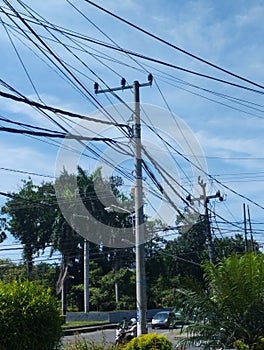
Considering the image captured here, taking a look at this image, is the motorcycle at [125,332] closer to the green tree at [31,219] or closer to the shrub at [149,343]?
the shrub at [149,343]

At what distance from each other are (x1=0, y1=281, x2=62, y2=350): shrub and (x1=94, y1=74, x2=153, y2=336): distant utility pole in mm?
4585

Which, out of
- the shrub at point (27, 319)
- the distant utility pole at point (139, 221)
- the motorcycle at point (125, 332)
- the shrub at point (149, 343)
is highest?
the distant utility pole at point (139, 221)

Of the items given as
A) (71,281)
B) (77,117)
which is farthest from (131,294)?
(77,117)

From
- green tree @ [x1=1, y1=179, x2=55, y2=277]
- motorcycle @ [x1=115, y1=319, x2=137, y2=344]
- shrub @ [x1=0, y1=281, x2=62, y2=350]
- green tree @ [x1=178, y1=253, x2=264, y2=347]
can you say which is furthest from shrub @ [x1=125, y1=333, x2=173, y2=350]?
green tree @ [x1=1, y1=179, x2=55, y2=277]

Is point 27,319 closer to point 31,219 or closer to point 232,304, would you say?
point 232,304

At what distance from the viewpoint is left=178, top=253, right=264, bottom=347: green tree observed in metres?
12.0

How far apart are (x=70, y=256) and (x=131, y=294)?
683 cm

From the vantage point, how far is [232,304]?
39.7ft

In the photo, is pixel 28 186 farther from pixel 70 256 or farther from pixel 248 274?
pixel 248 274

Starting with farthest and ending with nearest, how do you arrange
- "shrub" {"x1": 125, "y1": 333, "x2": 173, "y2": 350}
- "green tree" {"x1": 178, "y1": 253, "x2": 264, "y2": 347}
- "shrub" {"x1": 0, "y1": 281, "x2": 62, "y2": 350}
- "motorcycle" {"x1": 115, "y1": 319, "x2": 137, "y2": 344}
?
"motorcycle" {"x1": 115, "y1": 319, "x2": 137, "y2": 344}
"green tree" {"x1": 178, "y1": 253, "x2": 264, "y2": 347}
"shrub" {"x1": 125, "y1": 333, "x2": 173, "y2": 350}
"shrub" {"x1": 0, "y1": 281, "x2": 62, "y2": 350}

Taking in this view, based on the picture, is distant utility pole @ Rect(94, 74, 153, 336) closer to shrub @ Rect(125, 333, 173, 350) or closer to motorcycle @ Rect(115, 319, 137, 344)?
shrub @ Rect(125, 333, 173, 350)

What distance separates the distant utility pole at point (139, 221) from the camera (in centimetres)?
1375

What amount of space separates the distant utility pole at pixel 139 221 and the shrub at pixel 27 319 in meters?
4.59

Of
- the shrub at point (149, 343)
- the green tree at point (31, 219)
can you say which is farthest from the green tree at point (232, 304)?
the green tree at point (31, 219)
